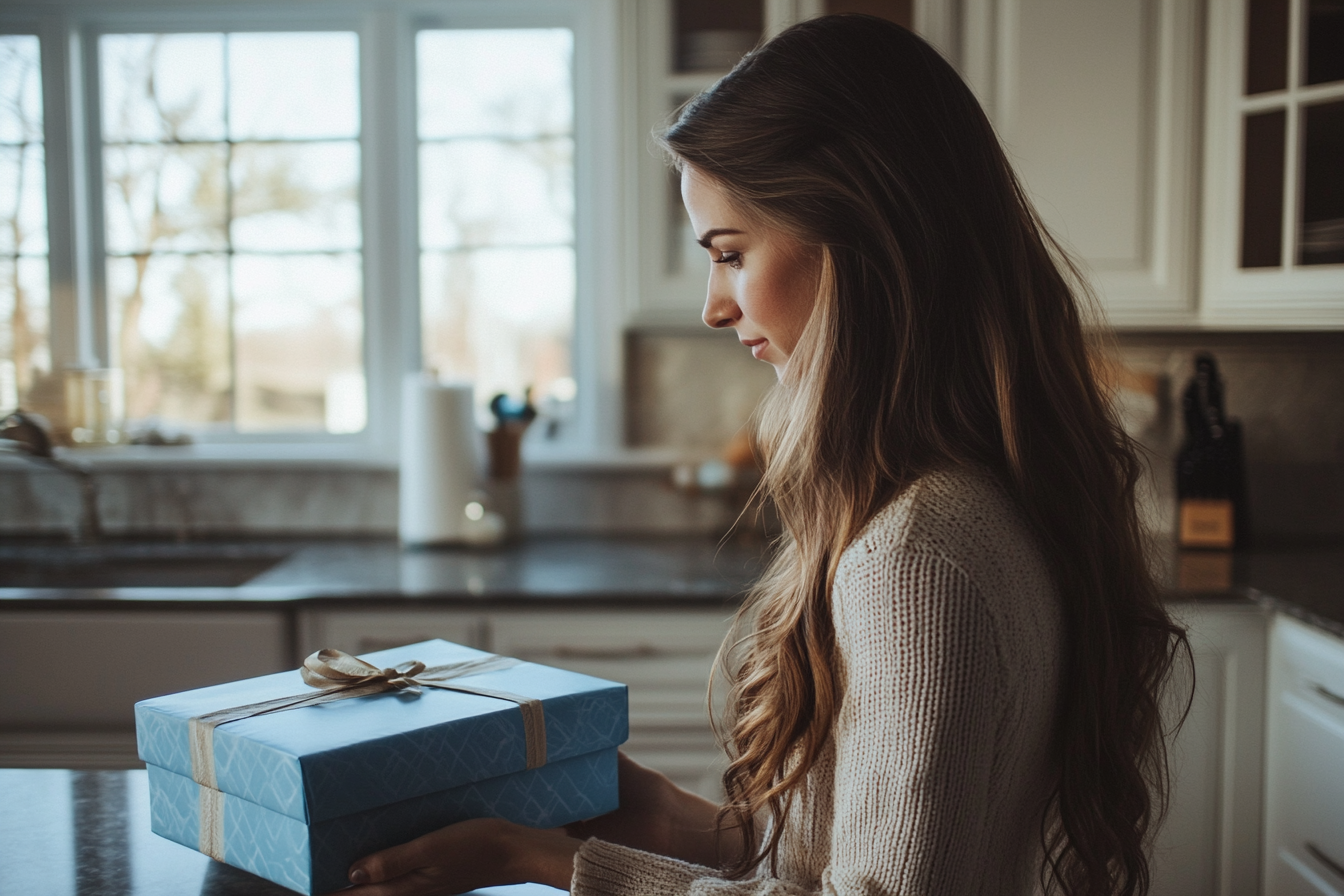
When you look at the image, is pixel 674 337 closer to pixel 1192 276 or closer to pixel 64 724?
pixel 1192 276

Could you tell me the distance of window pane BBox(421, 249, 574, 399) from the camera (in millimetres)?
2859

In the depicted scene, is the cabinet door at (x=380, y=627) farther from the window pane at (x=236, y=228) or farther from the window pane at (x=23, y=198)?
the window pane at (x=23, y=198)

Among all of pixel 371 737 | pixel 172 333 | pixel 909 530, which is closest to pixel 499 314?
pixel 172 333

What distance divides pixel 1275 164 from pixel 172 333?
2.58 m

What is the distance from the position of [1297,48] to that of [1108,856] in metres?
1.94

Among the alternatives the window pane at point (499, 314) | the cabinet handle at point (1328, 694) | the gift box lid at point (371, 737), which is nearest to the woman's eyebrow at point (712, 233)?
the gift box lid at point (371, 737)

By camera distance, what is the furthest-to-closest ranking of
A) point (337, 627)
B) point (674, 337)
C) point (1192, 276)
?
1. point (674, 337)
2. point (1192, 276)
3. point (337, 627)

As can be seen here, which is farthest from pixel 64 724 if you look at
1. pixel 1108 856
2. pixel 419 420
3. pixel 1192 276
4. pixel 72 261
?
pixel 1192 276

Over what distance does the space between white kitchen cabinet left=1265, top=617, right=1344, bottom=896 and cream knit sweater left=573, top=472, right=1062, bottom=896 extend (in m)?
1.29

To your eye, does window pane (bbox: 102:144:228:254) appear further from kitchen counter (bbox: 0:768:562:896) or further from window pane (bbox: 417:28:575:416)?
kitchen counter (bbox: 0:768:562:896)

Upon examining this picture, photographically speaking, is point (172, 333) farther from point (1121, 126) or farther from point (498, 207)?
point (1121, 126)

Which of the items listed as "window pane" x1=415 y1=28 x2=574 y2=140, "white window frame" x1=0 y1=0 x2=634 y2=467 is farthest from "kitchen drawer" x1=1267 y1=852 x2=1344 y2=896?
"window pane" x1=415 y1=28 x2=574 y2=140

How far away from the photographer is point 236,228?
9.37 feet

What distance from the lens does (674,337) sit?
2773mm
